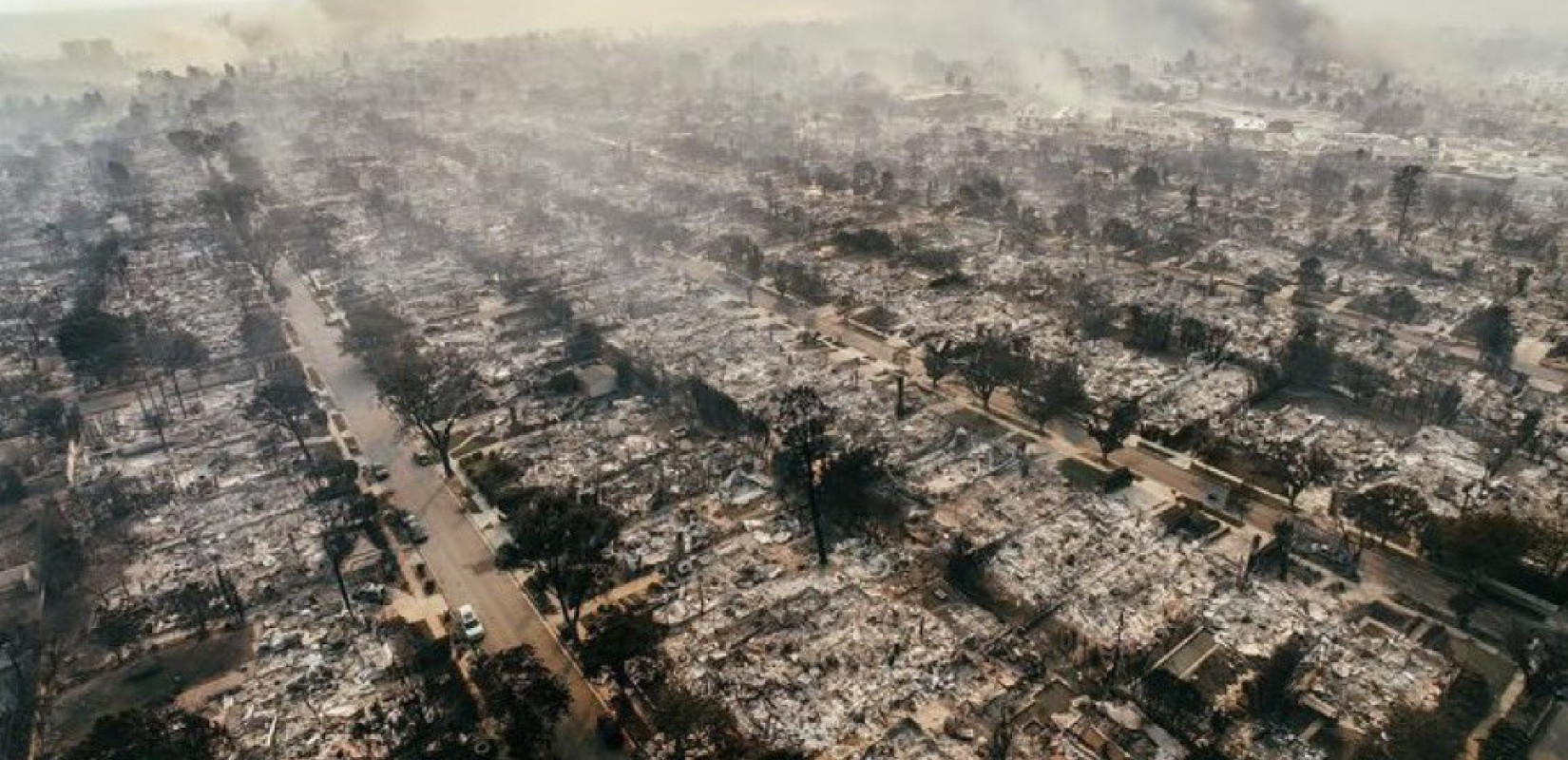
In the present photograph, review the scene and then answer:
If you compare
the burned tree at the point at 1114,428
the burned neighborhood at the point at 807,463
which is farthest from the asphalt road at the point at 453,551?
the burned tree at the point at 1114,428

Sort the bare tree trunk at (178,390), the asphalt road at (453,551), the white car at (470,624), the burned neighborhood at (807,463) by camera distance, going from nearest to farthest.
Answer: the burned neighborhood at (807,463) → the asphalt road at (453,551) → the white car at (470,624) → the bare tree trunk at (178,390)

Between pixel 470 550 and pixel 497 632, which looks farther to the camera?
pixel 470 550

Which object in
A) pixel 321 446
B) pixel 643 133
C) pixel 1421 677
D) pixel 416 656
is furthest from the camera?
pixel 643 133

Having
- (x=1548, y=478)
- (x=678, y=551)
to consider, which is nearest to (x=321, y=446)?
(x=678, y=551)

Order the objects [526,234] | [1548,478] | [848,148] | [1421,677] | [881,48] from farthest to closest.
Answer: [881,48] → [848,148] → [526,234] → [1548,478] → [1421,677]

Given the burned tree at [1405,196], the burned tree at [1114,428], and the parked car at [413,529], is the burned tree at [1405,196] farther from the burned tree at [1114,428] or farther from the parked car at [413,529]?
the parked car at [413,529]

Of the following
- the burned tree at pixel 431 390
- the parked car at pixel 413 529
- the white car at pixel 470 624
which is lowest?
the white car at pixel 470 624

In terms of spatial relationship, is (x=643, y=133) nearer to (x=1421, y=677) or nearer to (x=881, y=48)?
(x=881, y=48)
